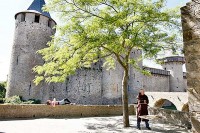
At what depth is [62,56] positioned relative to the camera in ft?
30.7

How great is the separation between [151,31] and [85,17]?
10.6ft

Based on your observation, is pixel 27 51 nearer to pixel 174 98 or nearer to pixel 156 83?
pixel 174 98

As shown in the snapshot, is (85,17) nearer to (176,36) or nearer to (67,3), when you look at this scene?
(67,3)

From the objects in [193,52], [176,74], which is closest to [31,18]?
[193,52]

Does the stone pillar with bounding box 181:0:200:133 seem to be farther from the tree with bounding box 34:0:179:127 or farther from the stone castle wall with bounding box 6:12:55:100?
the stone castle wall with bounding box 6:12:55:100

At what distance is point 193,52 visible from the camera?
6.21 feet

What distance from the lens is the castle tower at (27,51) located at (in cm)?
2447

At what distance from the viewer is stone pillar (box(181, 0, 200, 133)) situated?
1.81 meters

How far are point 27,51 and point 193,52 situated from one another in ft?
84.6

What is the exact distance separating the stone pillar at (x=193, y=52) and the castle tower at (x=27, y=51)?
78.1ft

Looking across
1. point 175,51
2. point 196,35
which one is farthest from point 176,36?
point 196,35

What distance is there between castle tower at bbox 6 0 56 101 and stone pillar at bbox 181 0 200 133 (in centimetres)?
2381

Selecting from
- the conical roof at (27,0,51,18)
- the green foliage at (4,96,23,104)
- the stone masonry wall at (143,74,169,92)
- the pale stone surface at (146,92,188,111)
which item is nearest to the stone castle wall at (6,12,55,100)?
the conical roof at (27,0,51,18)

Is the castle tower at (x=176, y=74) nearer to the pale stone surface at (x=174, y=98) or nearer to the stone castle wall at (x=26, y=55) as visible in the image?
the pale stone surface at (x=174, y=98)
